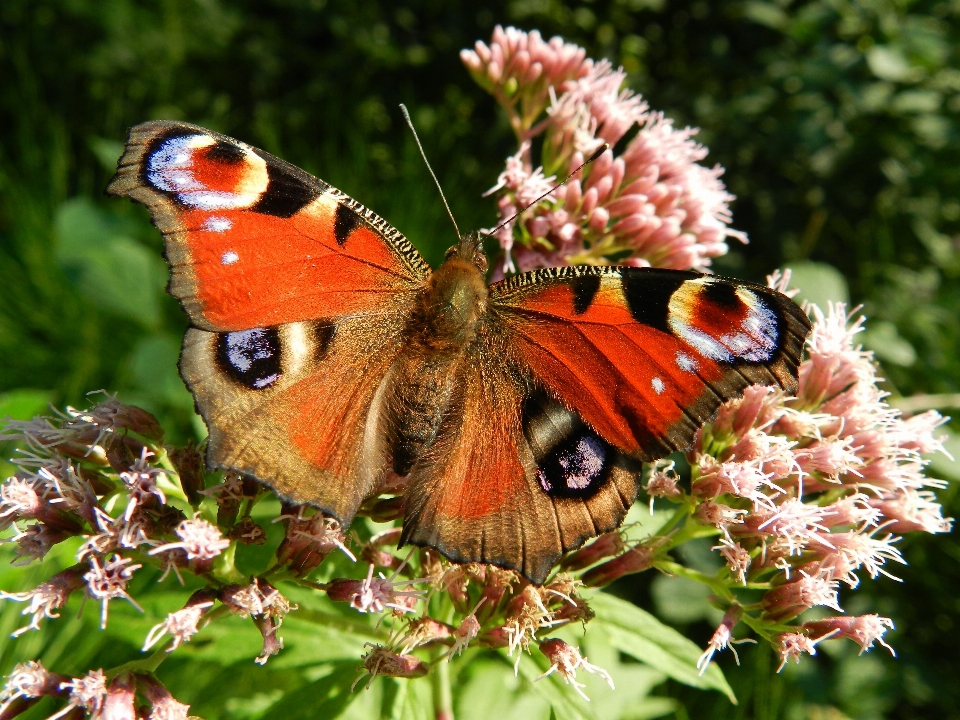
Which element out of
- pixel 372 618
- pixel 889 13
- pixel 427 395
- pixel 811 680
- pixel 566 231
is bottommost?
pixel 811 680

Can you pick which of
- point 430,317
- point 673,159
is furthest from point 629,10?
point 430,317

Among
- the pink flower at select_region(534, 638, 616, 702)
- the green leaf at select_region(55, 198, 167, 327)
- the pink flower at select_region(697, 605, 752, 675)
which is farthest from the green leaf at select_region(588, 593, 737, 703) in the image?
the green leaf at select_region(55, 198, 167, 327)

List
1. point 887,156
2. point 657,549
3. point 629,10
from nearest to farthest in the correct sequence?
1. point 657,549
2. point 887,156
3. point 629,10

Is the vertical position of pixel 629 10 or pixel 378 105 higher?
pixel 629 10

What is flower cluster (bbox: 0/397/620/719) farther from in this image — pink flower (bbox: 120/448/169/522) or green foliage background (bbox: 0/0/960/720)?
green foliage background (bbox: 0/0/960/720)

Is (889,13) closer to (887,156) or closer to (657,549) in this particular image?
(887,156)

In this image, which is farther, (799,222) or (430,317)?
(799,222)

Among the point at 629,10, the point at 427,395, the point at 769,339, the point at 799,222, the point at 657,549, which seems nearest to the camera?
the point at 769,339
